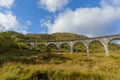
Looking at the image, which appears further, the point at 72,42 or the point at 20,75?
the point at 72,42

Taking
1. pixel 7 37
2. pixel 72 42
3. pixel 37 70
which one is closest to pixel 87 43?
pixel 72 42

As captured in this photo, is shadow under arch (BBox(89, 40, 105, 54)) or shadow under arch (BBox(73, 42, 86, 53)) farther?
shadow under arch (BBox(89, 40, 105, 54))

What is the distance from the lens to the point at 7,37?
4478cm

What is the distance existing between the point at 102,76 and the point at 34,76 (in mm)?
2315

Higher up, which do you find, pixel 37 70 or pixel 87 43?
pixel 87 43

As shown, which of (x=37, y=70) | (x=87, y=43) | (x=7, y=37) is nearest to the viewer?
(x=37, y=70)

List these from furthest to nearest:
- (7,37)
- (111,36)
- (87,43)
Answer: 1. (87,43)
2. (111,36)
3. (7,37)

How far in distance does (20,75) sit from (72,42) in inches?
2789

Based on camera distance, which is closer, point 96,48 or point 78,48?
point 78,48

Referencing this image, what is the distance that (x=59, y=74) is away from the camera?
24.3 ft

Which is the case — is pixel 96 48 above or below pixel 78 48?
above

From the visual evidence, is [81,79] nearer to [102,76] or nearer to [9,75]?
[102,76]

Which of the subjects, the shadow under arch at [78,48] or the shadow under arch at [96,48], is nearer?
the shadow under arch at [78,48]

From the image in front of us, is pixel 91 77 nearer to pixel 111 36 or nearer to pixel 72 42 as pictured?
pixel 111 36
